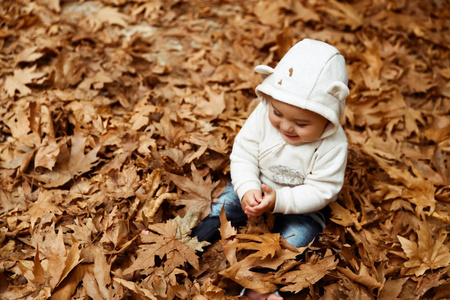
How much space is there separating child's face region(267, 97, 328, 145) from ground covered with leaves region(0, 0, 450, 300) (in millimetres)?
635

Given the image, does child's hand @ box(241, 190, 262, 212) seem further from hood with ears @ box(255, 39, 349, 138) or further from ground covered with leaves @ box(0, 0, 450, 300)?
hood with ears @ box(255, 39, 349, 138)

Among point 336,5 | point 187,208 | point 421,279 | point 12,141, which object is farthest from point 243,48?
point 421,279

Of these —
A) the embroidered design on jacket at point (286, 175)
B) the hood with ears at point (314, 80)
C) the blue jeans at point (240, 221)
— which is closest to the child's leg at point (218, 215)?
the blue jeans at point (240, 221)

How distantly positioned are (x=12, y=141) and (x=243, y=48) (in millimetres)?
2308

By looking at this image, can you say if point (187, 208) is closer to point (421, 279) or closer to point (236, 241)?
point (236, 241)

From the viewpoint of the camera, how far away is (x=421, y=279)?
214 cm

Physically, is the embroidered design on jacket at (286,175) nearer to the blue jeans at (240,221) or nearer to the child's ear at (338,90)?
the blue jeans at (240,221)

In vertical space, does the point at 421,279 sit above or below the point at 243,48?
below

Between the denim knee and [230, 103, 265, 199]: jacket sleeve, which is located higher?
[230, 103, 265, 199]: jacket sleeve

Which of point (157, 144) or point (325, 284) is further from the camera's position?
point (157, 144)

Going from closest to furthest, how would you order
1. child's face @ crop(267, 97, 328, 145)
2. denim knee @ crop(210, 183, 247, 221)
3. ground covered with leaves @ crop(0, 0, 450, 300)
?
1. child's face @ crop(267, 97, 328, 145)
2. ground covered with leaves @ crop(0, 0, 450, 300)
3. denim knee @ crop(210, 183, 247, 221)

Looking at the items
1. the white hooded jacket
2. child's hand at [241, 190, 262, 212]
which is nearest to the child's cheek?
the white hooded jacket

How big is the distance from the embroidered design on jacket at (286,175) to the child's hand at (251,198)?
0.59ft

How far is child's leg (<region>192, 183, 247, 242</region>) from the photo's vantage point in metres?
2.27
